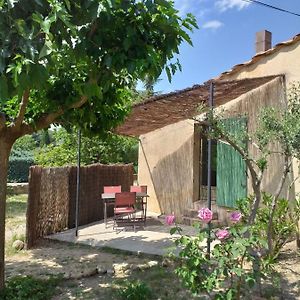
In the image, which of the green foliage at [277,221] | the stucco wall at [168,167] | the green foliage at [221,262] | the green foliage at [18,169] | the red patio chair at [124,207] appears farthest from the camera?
the green foliage at [18,169]

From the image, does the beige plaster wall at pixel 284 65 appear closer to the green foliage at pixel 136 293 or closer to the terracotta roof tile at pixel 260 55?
the terracotta roof tile at pixel 260 55

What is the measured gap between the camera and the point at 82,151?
55.0 ft

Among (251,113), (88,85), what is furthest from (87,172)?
(88,85)

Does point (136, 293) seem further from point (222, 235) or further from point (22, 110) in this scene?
point (22, 110)

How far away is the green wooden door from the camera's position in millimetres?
9086

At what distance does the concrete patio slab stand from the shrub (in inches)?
94.6

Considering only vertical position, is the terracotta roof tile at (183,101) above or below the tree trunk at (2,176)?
above

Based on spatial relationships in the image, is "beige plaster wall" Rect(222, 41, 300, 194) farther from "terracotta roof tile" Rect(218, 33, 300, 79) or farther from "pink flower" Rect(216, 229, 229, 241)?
"pink flower" Rect(216, 229, 229, 241)

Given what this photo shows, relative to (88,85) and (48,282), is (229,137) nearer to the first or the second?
(88,85)

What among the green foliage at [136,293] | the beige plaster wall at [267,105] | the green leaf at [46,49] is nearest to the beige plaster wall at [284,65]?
the beige plaster wall at [267,105]

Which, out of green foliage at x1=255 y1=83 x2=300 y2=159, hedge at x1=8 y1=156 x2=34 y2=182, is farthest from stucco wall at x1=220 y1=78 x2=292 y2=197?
hedge at x1=8 y1=156 x2=34 y2=182

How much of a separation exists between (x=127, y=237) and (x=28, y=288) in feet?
12.9

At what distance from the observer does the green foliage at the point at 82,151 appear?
1609cm

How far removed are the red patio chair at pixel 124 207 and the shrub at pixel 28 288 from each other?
3834 mm
